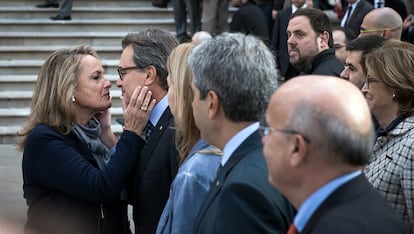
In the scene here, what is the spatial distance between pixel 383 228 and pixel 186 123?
127cm

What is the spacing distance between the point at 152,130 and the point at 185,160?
2.47 ft

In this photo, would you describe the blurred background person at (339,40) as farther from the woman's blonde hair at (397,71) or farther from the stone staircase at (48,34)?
the stone staircase at (48,34)

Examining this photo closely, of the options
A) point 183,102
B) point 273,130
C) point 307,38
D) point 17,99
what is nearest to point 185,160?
point 183,102

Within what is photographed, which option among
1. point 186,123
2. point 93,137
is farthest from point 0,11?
point 186,123

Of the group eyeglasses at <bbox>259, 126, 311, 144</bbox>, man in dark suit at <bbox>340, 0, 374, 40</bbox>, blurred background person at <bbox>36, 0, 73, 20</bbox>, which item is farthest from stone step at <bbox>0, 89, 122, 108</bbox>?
eyeglasses at <bbox>259, 126, 311, 144</bbox>

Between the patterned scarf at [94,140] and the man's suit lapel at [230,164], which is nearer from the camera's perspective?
the man's suit lapel at [230,164]

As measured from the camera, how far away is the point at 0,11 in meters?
14.2

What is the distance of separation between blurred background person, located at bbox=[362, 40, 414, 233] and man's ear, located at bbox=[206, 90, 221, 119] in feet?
4.12

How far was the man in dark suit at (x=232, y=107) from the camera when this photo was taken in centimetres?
279

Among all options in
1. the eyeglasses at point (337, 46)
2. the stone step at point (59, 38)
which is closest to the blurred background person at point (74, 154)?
the eyeglasses at point (337, 46)

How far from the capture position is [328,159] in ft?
7.74

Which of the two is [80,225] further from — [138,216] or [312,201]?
[312,201]

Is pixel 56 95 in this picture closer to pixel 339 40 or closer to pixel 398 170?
pixel 398 170

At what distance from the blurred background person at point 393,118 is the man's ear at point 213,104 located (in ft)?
4.12
